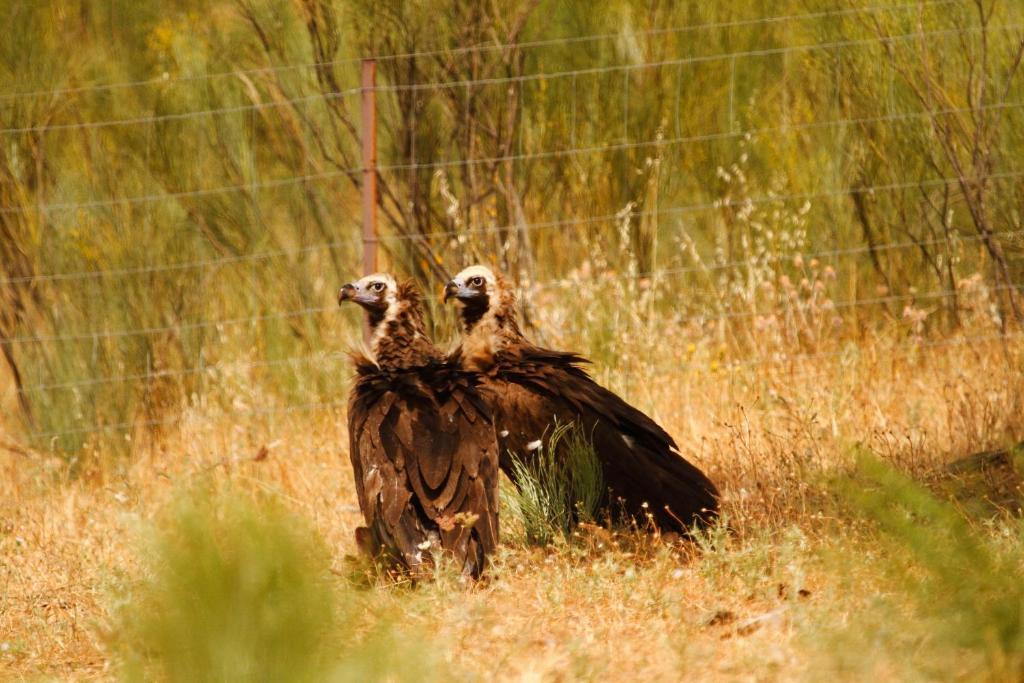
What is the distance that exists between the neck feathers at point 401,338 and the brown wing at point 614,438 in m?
0.43

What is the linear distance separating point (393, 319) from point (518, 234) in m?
2.38

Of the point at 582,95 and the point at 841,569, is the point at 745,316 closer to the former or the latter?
the point at 582,95

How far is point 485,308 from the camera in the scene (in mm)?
5617

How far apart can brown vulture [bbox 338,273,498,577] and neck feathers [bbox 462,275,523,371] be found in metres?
0.22

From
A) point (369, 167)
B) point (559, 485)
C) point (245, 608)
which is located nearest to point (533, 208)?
point (369, 167)

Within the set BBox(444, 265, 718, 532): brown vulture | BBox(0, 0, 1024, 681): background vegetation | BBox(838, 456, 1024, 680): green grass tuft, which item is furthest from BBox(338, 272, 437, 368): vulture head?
BBox(838, 456, 1024, 680): green grass tuft

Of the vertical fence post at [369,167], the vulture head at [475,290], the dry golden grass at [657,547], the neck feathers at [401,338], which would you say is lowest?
the dry golden grass at [657,547]

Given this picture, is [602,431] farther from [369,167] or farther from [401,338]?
[369,167]

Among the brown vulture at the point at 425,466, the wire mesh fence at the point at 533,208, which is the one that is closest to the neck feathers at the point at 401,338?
the brown vulture at the point at 425,466

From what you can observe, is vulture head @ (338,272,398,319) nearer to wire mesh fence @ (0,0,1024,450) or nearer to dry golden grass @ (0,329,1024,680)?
dry golden grass @ (0,329,1024,680)

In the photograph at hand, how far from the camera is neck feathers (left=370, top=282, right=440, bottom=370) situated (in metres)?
5.51

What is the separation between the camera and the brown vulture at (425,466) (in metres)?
4.56

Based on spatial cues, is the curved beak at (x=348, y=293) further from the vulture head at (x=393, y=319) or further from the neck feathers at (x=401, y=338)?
the neck feathers at (x=401, y=338)

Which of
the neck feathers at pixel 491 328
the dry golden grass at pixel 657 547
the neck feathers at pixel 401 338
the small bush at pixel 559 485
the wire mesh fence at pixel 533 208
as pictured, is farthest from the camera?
the wire mesh fence at pixel 533 208
